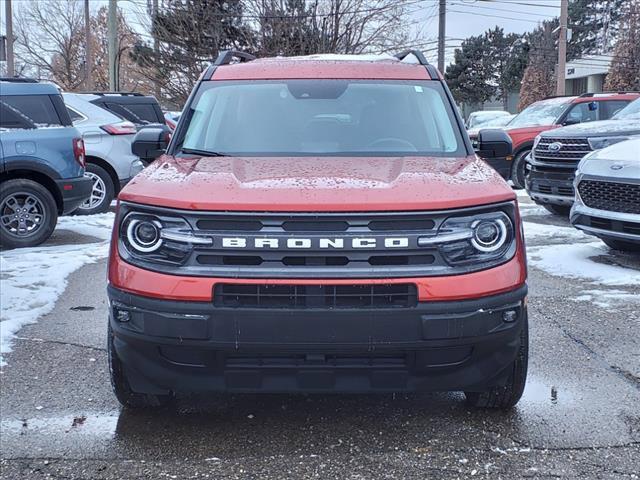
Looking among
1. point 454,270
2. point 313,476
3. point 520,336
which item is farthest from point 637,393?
point 313,476

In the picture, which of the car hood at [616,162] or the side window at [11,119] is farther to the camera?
the side window at [11,119]

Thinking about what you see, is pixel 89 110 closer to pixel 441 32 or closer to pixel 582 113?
pixel 582 113

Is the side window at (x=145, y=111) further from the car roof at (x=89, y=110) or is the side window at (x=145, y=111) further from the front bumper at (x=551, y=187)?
the front bumper at (x=551, y=187)

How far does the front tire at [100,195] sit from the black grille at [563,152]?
635 centimetres

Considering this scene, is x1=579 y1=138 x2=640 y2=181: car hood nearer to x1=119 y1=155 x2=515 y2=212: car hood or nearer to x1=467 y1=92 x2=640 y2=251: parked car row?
x1=467 y1=92 x2=640 y2=251: parked car row

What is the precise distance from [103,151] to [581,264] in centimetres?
691

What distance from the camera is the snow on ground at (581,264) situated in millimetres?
6926

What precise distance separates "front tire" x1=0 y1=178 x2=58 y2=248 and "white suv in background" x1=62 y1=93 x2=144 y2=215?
212cm

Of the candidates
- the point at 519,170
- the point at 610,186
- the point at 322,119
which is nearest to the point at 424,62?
the point at 322,119

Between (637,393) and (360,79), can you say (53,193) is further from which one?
(637,393)

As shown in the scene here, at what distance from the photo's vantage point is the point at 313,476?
3252mm

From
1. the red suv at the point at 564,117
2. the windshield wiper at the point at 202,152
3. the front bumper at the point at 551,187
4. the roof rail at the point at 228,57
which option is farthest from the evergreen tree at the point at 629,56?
the windshield wiper at the point at 202,152

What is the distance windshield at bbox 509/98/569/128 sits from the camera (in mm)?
14078

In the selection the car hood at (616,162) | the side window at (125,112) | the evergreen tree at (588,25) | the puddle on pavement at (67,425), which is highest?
the evergreen tree at (588,25)
